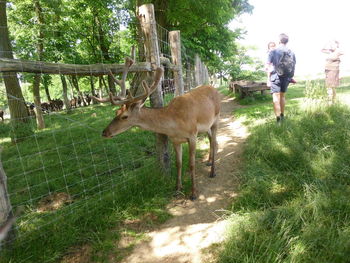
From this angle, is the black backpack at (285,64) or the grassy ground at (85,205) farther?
the black backpack at (285,64)

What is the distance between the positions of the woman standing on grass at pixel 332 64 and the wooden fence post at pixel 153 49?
5.96 m

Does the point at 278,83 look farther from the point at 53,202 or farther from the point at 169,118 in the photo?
the point at 53,202

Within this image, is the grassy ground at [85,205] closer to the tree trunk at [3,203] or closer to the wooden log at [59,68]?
the tree trunk at [3,203]

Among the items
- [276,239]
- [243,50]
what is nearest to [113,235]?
[276,239]

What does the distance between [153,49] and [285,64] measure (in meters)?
3.42

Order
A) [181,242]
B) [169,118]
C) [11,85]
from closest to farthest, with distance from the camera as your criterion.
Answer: [181,242] → [169,118] → [11,85]

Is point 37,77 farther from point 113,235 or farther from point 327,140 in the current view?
point 327,140

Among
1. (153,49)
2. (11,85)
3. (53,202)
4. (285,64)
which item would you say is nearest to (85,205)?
(53,202)

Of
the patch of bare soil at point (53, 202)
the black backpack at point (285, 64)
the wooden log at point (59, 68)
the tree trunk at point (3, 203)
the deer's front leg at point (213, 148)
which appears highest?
the wooden log at point (59, 68)

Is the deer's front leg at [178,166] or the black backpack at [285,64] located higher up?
the black backpack at [285,64]

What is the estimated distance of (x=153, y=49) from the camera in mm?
3893

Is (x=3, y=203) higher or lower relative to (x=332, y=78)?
lower

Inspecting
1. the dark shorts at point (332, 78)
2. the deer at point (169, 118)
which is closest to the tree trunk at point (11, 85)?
the deer at point (169, 118)

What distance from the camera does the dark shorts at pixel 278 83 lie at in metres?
5.89
